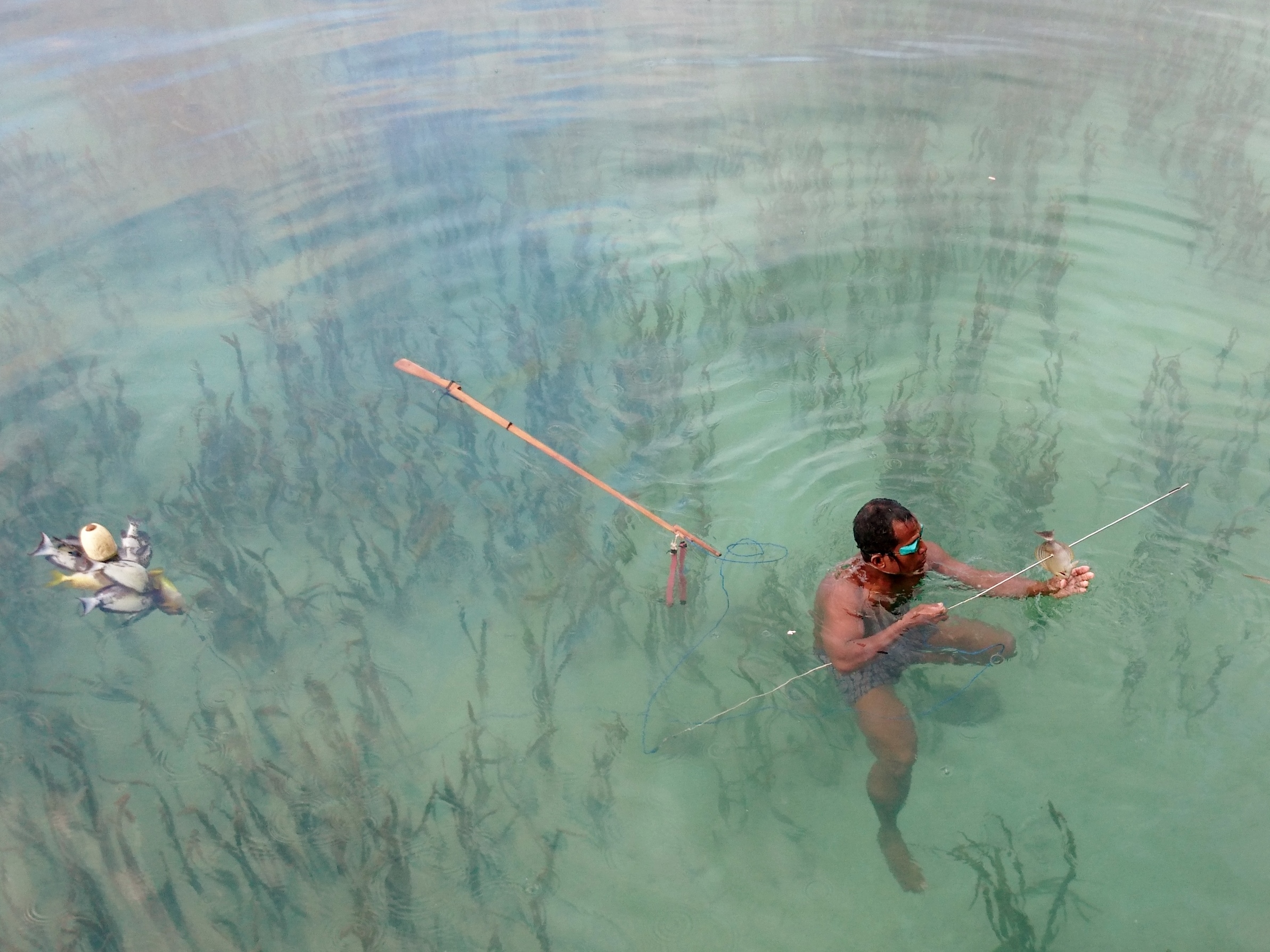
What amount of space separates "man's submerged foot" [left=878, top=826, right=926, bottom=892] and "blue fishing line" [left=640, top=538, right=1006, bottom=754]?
1.66 ft

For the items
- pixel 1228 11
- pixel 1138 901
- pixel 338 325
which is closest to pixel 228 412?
pixel 338 325

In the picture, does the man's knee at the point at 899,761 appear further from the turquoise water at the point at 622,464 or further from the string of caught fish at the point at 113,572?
the string of caught fish at the point at 113,572

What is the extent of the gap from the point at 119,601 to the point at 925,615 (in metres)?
3.19

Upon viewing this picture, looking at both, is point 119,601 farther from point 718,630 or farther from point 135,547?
point 718,630

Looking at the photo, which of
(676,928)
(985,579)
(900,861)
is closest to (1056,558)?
(985,579)

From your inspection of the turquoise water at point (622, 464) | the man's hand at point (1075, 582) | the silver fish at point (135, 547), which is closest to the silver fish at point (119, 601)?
Result: the silver fish at point (135, 547)

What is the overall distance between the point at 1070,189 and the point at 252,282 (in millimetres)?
5289

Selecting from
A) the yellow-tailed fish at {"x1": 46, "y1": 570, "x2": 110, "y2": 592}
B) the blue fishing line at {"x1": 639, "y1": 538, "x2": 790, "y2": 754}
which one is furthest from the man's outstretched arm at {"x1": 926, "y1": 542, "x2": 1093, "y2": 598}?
the yellow-tailed fish at {"x1": 46, "y1": 570, "x2": 110, "y2": 592}

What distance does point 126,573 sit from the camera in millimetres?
3830

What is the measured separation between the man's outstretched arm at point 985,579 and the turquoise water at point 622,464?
8.6 inches

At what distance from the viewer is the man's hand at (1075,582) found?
3.38 metres

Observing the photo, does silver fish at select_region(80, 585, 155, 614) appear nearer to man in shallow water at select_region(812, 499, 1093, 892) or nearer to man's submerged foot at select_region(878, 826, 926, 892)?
man in shallow water at select_region(812, 499, 1093, 892)

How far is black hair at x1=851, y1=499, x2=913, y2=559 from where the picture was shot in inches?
137

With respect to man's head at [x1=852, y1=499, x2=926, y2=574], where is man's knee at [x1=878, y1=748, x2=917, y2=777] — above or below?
below
